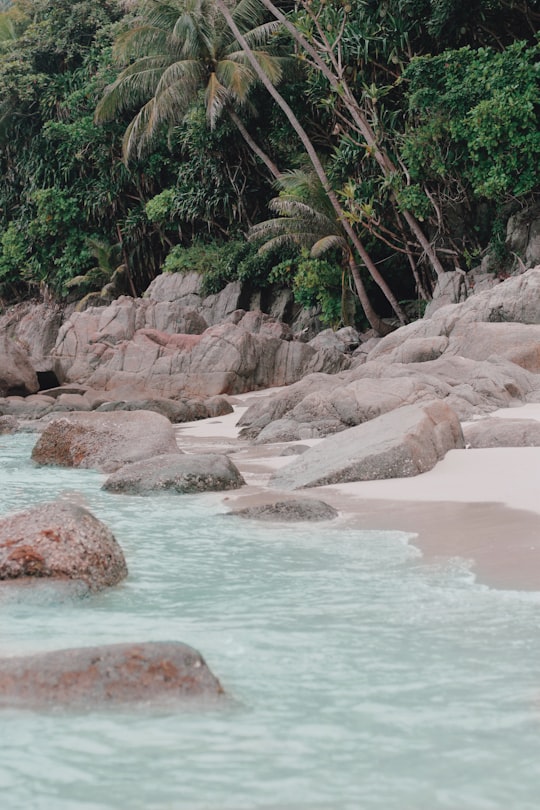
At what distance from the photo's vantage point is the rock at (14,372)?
20.1m

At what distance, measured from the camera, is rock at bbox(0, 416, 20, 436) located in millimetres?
14742

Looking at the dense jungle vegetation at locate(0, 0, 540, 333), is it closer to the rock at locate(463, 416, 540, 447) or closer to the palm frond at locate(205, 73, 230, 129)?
the palm frond at locate(205, 73, 230, 129)

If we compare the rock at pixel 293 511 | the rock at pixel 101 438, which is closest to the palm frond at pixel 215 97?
the rock at pixel 101 438

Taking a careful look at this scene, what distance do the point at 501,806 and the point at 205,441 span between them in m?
9.94

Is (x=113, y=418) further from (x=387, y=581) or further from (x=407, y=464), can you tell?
(x=387, y=581)

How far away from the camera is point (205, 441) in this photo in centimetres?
1222

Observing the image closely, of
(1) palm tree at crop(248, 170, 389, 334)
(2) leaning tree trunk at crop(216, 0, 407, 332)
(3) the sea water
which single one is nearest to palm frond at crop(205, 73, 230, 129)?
(2) leaning tree trunk at crop(216, 0, 407, 332)

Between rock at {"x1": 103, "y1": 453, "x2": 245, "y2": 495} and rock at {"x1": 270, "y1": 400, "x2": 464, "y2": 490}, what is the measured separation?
392mm

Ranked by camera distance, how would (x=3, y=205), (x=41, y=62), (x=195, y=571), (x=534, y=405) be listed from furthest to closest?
(x=3, y=205)
(x=41, y=62)
(x=534, y=405)
(x=195, y=571)

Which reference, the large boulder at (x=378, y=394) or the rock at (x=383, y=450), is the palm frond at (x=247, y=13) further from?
the rock at (x=383, y=450)

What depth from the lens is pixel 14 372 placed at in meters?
20.2

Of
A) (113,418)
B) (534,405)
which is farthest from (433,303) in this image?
(113,418)

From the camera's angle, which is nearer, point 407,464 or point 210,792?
point 210,792

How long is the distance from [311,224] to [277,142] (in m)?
3.77
